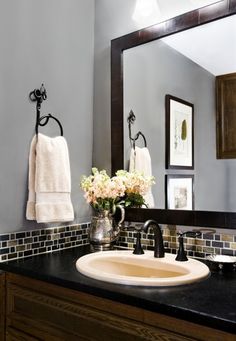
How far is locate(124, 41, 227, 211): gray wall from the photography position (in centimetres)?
148

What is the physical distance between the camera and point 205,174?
149 centimetres

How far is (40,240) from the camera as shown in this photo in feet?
5.25

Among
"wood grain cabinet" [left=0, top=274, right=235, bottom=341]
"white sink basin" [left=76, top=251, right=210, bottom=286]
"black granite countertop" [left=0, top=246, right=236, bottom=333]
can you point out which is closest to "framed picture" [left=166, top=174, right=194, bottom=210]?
"white sink basin" [left=76, top=251, right=210, bottom=286]

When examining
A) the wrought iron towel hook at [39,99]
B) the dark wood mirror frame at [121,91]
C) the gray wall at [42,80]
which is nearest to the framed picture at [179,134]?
the dark wood mirror frame at [121,91]

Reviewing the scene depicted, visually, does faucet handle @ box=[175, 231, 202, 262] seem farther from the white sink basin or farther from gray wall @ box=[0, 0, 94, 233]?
gray wall @ box=[0, 0, 94, 233]

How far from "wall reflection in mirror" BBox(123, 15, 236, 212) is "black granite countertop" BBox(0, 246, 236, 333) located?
1.30 feet

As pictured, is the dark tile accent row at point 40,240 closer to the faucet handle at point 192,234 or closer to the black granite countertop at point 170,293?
the black granite countertop at point 170,293

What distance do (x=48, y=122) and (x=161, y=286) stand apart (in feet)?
3.24

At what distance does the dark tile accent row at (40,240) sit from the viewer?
146cm

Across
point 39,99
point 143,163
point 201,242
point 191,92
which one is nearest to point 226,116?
point 191,92

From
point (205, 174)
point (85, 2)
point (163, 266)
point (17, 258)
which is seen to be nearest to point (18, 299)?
point (17, 258)

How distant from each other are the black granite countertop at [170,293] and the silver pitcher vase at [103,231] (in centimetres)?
24

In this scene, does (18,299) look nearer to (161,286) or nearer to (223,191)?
(161,286)

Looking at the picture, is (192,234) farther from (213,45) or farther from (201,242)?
(213,45)
